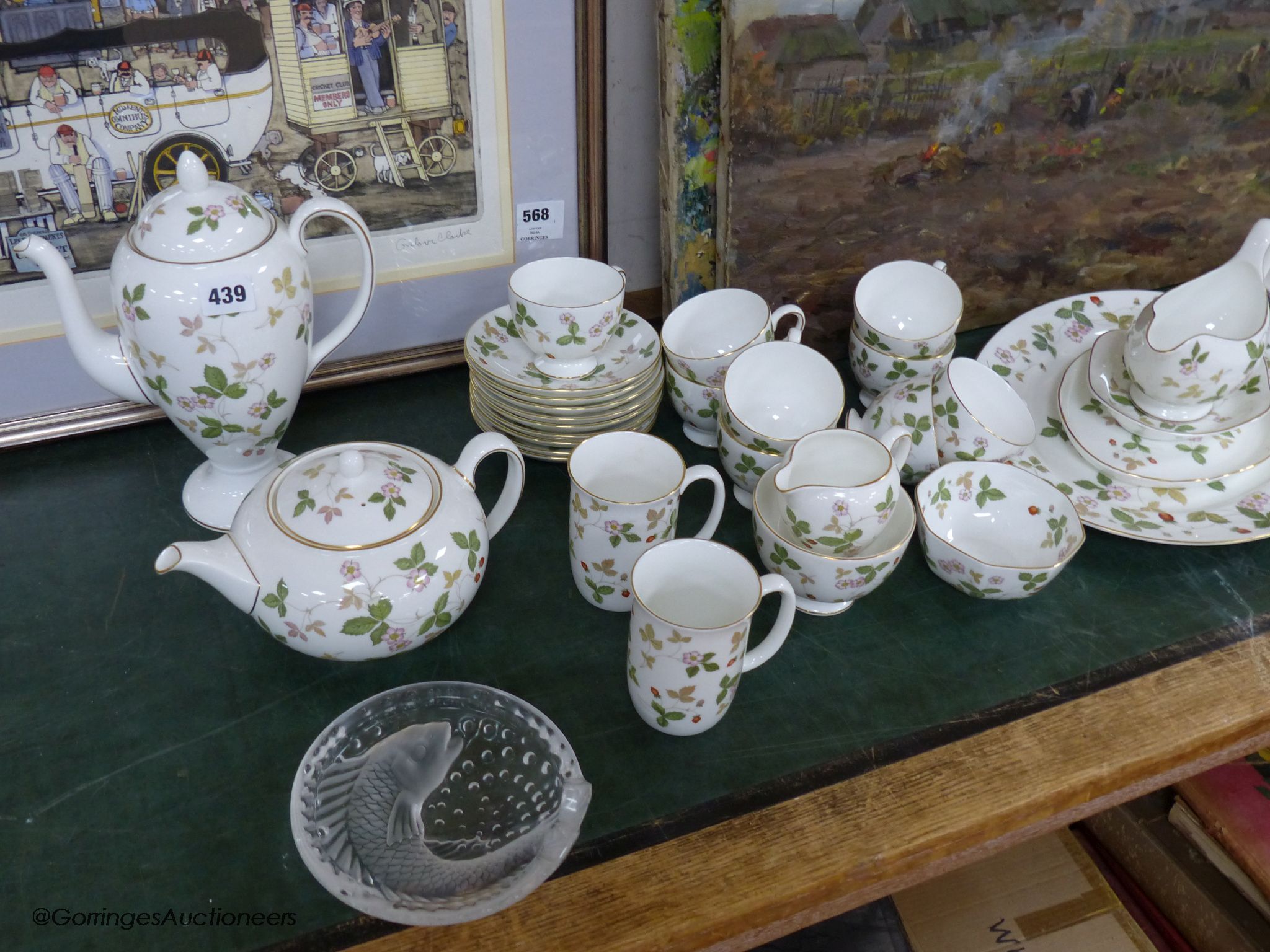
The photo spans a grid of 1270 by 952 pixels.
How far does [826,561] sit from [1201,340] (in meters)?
0.40

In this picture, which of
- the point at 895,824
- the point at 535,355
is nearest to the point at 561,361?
the point at 535,355

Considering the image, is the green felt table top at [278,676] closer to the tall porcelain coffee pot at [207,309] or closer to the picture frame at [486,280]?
the picture frame at [486,280]

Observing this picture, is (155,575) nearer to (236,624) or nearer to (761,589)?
(236,624)

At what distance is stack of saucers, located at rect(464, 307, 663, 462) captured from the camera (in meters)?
0.90

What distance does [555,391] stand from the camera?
888 millimetres

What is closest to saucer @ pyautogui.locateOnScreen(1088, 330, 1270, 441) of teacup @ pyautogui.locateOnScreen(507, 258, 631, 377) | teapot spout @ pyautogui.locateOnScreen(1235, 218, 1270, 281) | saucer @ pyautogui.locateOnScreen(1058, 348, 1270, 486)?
saucer @ pyautogui.locateOnScreen(1058, 348, 1270, 486)

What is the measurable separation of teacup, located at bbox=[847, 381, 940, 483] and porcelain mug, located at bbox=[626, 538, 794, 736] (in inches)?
8.9

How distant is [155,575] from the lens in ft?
2.75

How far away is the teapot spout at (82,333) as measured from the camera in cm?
75

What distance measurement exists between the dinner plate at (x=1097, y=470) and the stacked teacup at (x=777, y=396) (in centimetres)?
19

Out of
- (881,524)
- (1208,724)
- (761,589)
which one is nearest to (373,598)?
(761,589)

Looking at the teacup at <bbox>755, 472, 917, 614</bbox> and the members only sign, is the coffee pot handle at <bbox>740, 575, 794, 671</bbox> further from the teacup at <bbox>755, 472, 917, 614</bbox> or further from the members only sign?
the members only sign

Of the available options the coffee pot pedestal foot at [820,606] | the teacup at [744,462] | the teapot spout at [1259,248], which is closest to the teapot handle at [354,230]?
the teacup at [744,462]
